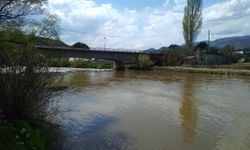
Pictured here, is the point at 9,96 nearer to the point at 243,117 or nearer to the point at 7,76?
the point at 7,76

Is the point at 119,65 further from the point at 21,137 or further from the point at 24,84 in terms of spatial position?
the point at 21,137

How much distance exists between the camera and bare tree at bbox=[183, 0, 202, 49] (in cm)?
8806

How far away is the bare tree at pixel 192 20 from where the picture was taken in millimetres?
88062

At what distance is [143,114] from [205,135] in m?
6.18

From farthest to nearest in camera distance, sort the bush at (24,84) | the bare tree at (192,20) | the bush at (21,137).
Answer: the bare tree at (192,20) → the bush at (24,84) → the bush at (21,137)

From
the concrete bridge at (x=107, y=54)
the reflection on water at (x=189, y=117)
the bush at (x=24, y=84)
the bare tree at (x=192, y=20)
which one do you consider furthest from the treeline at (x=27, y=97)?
the bare tree at (x=192, y=20)

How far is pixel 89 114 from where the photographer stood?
22.2m

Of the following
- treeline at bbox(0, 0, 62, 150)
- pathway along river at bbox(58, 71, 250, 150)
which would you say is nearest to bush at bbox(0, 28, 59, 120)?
treeline at bbox(0, 0, 62, 150)

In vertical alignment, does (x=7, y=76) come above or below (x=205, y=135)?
above

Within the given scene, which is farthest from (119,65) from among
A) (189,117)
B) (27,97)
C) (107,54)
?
(27,97)

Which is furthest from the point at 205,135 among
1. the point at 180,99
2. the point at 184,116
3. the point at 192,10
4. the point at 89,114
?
the point at 192,10

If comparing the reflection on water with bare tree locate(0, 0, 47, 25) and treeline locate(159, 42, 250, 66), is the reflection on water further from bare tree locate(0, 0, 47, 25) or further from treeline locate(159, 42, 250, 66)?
treeline locate(159, 42, 250, 66)

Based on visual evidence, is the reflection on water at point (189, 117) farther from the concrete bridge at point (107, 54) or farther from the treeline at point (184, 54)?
the treeline at point (184, 54)

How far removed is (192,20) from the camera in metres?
88.3
